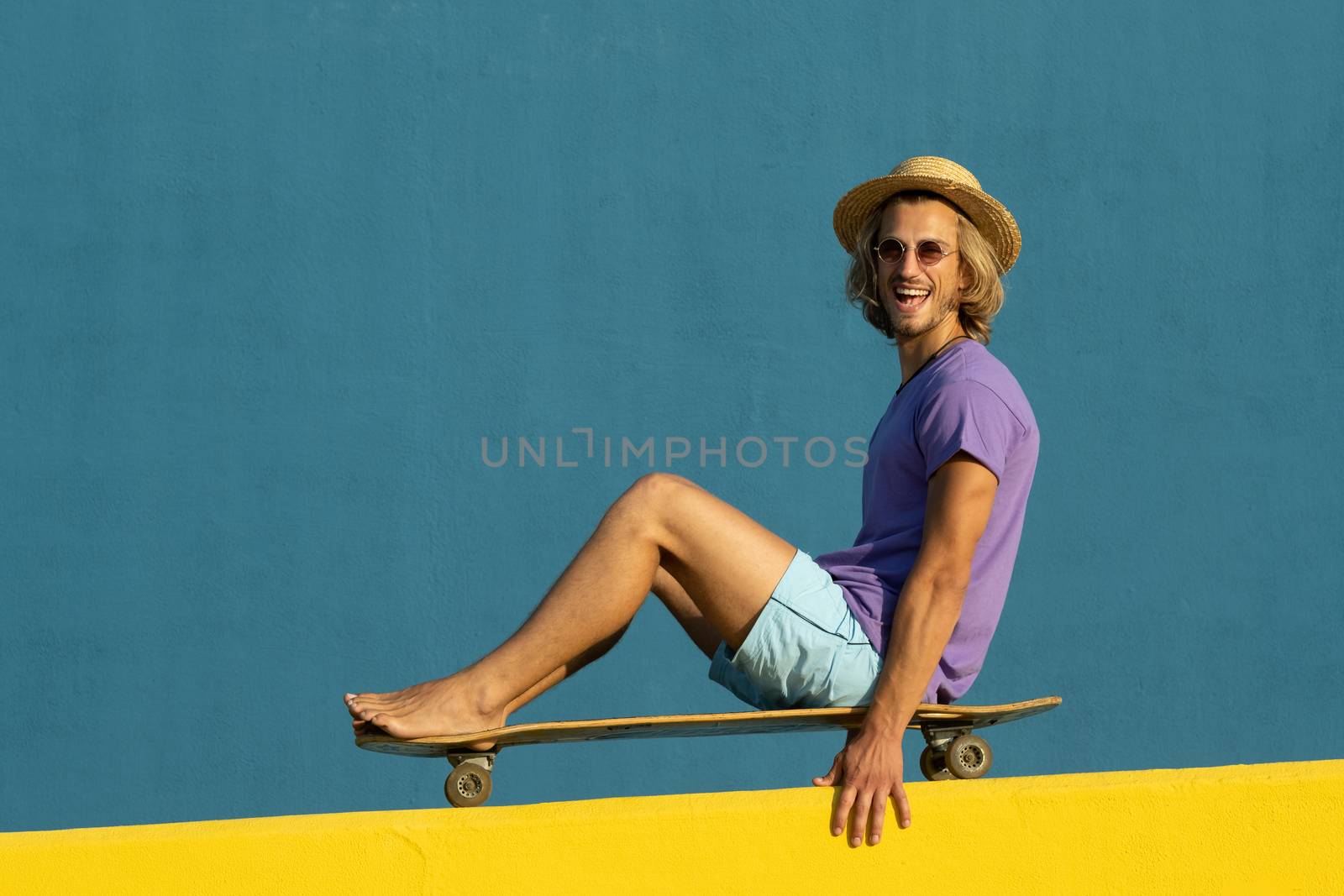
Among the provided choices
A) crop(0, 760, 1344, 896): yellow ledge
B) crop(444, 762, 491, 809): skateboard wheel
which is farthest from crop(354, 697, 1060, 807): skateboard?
crop(0, 760, 1344, 896): yellow ledge

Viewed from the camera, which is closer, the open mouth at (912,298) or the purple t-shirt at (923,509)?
the purple t-shirt at (923,509)

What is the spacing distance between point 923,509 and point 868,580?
0.14 m

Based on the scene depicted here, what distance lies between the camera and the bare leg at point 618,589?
227 cm

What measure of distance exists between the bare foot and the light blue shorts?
397 millimetres

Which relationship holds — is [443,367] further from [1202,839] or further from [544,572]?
[1202,839]

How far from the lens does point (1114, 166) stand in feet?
13.4

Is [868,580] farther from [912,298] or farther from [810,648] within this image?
[912,298]

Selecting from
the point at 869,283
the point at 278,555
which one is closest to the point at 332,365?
the point at 278,555

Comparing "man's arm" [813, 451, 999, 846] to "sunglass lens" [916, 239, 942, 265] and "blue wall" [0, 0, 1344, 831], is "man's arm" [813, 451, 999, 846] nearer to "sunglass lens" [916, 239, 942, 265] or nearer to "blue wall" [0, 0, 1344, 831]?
"sunglass lens" [916, 239, 942, 265]

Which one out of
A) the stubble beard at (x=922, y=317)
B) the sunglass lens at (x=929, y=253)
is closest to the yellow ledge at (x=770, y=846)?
the stubble beard at (x=922, y=317)

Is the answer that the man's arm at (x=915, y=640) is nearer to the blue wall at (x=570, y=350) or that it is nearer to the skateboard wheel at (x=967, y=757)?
the skateboard wheel at (x=967, y=757)

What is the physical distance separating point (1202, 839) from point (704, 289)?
2.10 metres

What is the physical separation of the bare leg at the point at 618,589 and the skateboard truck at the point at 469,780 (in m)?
0.05

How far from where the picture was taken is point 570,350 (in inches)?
154
